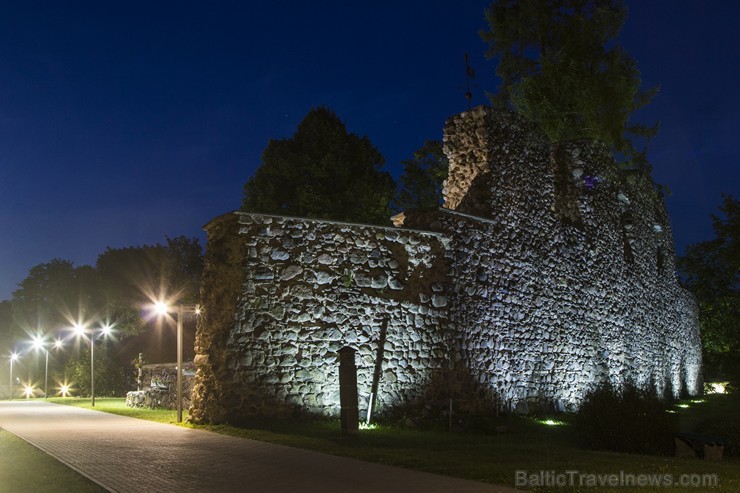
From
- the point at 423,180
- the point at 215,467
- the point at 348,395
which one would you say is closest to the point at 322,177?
the point at 423,180

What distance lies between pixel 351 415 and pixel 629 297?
49.1 feet

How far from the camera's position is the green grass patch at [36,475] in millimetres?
7348

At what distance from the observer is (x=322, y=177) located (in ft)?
110

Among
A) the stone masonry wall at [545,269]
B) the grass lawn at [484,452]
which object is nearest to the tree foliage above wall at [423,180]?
the stone masonry wall at [545,269]

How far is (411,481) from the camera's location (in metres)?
7.32

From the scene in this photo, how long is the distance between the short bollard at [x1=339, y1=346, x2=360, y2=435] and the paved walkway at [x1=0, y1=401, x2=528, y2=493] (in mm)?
1558

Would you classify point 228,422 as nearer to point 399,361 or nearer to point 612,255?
point 399,361

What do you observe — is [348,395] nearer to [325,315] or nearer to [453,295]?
[325,315]

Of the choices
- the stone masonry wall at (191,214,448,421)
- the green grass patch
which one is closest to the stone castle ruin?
the stone masonry wall at (191,214,448,421)

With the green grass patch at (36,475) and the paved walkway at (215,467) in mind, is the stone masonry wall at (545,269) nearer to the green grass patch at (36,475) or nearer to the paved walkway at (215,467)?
the paved walkway at (215,467)

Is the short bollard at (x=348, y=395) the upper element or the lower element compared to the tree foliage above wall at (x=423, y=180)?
lower

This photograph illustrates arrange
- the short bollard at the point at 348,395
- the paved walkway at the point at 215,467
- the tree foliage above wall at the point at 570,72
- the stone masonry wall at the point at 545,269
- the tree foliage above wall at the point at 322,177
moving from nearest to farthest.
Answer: the paved walkway at the point at 215,467, the short bollard at the point at 348,395, the stone masonry wall at the point at 545,269, the tree foliage above wall at the point at 570,72, the tree foliage above wall at the point at 322,177

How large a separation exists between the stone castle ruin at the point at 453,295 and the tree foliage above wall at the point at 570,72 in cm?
371

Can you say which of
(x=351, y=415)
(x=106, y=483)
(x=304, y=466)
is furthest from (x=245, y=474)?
(x=351, y=415)
